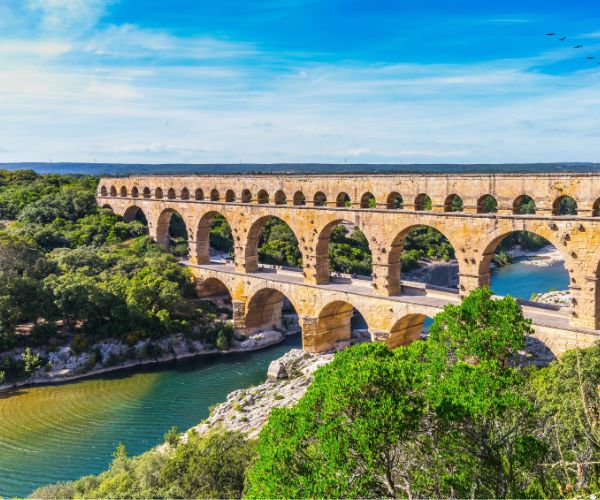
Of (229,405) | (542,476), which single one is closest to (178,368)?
(229,405)

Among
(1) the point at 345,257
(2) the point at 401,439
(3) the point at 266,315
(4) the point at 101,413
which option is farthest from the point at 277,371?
(1) the point at 345,257

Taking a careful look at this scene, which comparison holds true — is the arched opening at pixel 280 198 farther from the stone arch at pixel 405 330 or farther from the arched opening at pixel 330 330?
the stone arch at pixel 405 330

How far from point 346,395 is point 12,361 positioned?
1846 centimetres

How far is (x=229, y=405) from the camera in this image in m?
19.8

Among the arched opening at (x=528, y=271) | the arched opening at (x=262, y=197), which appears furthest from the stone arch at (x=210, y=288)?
the arched opening at (x=528, y=271)

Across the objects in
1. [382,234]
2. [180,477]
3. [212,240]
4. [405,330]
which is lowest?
[180,477]

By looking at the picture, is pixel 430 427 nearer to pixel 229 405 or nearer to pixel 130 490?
pixel 130 490

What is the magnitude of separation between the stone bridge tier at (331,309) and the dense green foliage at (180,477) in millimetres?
9025

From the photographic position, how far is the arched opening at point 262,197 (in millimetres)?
26844

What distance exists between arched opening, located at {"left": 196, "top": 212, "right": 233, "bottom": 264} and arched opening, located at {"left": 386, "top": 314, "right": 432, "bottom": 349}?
1216cm

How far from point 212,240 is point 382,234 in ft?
62.8

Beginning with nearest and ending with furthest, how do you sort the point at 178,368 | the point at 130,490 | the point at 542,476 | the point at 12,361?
the point at 542,476 < the point at 130,490 < the point at 12,361 < the point at 178,368

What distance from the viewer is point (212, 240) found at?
38.9 metres

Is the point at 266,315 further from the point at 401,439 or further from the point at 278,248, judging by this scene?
the point at 401,439
